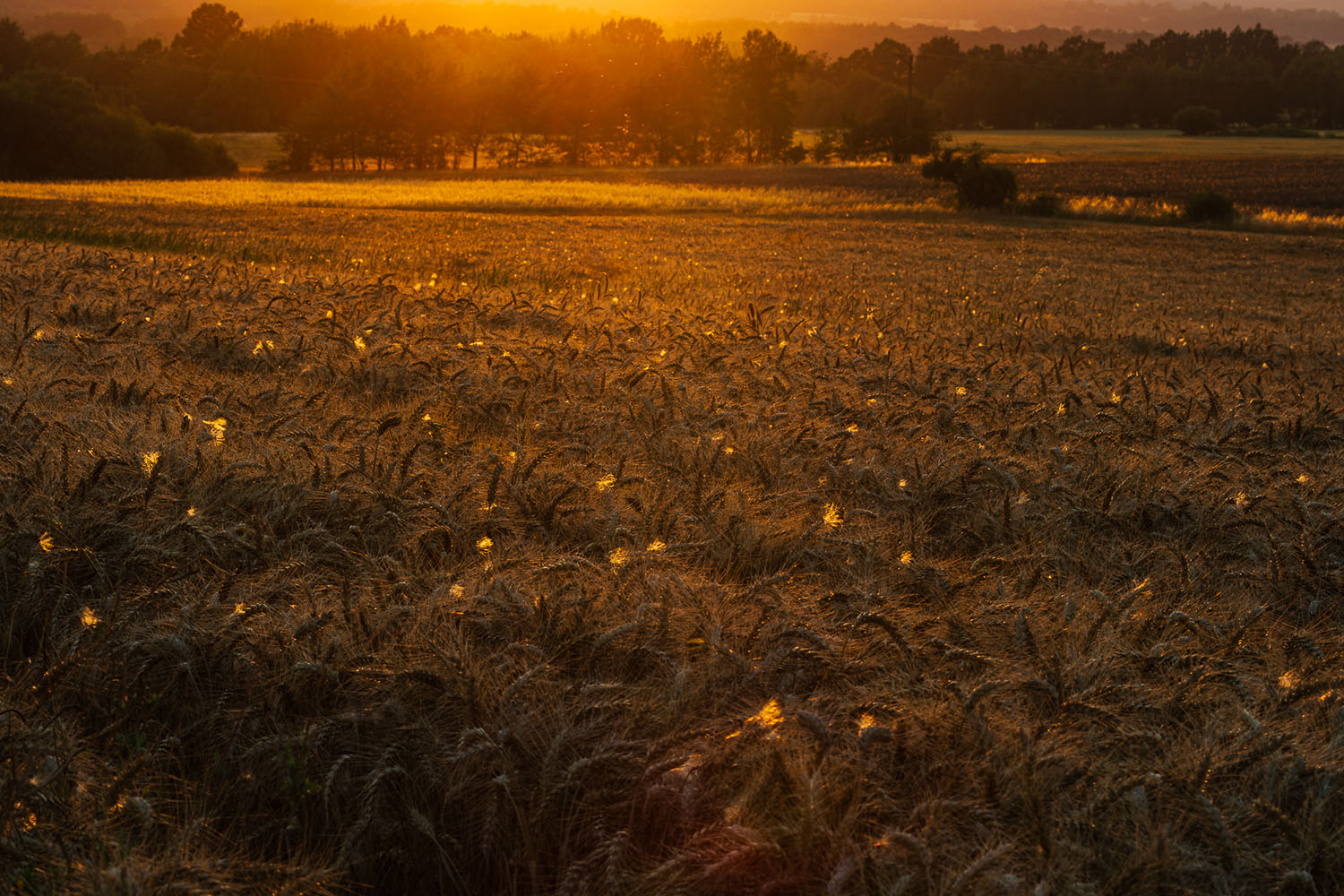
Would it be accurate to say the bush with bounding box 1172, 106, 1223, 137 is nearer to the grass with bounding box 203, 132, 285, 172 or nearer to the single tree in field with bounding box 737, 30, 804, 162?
the single tree in field with bounding box 737, 30, 804, 162

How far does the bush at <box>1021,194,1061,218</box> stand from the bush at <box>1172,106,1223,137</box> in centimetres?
7735

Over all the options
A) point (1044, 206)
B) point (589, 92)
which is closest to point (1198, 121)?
point (589, 92)

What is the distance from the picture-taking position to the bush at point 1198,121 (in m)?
99.2

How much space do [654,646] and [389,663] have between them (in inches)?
29.3

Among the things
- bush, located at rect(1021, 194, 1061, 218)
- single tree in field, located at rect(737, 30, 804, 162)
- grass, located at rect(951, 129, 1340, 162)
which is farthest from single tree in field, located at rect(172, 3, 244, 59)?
bush, located at rect(1021, 194, 1061, 218)

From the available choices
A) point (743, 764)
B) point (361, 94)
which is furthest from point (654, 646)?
point (361, 94)

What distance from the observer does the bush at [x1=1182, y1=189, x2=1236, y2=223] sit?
35.8 meters

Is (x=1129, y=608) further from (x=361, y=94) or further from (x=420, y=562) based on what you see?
(x=361, y=94)

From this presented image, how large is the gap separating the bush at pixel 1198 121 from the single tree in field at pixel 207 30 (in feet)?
356

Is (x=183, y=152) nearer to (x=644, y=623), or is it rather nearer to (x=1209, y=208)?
(x=1209, y=208)

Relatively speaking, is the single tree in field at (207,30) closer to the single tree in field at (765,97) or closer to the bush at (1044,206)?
the single tree in field at (765,97)

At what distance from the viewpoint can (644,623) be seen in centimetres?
265

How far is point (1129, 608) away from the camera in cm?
281

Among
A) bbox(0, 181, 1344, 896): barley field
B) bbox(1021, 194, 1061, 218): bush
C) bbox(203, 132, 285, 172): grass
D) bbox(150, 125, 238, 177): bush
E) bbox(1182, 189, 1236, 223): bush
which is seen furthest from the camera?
bbox(203, 132, 285, 172): grass
